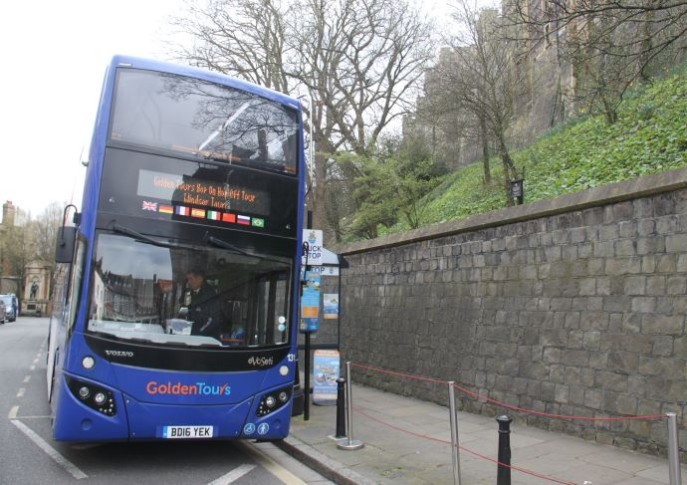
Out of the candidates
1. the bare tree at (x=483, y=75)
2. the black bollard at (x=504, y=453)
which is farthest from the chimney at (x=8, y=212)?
the black bollard at (x=504, y=453)

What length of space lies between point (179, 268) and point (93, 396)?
1501 millimetres

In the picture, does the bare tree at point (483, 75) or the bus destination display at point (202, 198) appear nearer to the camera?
the bus destination display at point (202, 198)

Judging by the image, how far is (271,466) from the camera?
6328 millimetres

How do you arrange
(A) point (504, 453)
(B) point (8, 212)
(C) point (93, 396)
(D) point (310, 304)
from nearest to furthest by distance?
(A) point (504, 453), (C) point (93, 396), (D) point (310, 304), (B) point (8, 212)

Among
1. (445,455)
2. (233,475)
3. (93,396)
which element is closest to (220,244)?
(93,396)

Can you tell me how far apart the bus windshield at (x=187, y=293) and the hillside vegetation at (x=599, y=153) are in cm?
640

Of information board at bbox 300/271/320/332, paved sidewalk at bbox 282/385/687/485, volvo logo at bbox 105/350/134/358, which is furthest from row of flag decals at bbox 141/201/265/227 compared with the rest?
paved sidewalk at bbox 282/385/687/485

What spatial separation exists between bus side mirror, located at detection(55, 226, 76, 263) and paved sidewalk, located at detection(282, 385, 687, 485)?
138 inches

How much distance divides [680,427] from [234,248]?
5.05 m

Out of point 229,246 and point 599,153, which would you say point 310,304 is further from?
point 599,153

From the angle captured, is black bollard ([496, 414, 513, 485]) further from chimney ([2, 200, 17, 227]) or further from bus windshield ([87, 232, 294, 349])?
chimney ([2, 200, 17, 227])

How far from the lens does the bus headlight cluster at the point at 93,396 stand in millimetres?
5398

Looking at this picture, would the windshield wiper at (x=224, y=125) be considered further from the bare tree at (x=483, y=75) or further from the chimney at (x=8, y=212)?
the chimney at (x=8, y=212)

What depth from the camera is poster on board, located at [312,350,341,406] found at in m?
9.48
